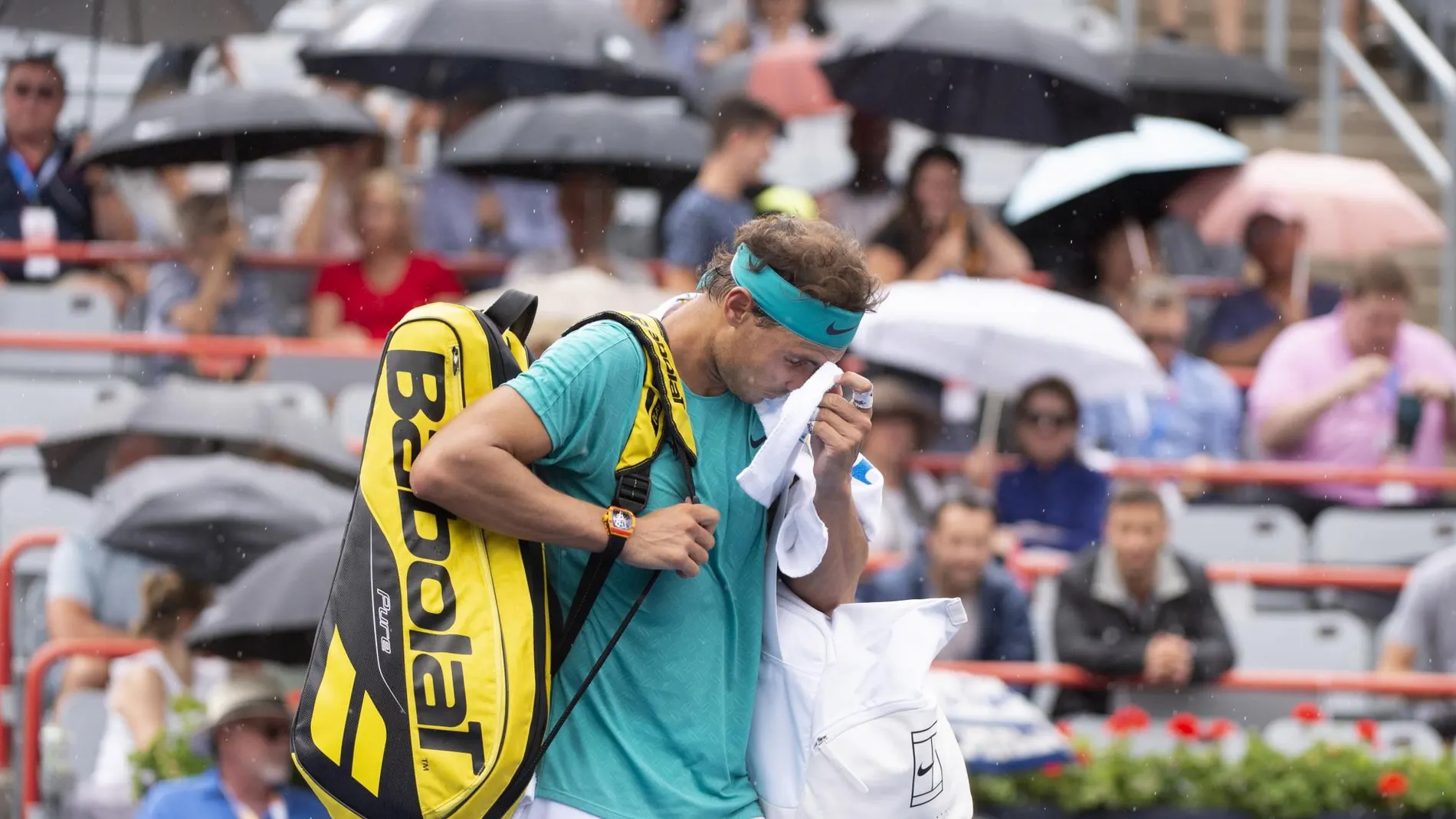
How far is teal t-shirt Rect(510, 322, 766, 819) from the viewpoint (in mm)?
3605

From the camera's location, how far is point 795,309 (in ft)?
11.9

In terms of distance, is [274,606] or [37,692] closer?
[274,606]

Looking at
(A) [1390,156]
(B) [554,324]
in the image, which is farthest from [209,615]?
(A) [1390,156]

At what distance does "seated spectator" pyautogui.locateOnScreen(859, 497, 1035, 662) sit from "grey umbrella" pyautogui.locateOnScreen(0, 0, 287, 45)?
3888mm

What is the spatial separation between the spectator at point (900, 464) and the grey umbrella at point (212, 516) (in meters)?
2.21

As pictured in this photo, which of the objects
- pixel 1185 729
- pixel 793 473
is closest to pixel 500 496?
pixel 793 473

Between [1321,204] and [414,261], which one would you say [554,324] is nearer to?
[414,261]

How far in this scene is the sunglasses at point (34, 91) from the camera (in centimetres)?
1030

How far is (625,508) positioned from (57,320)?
22.1ft

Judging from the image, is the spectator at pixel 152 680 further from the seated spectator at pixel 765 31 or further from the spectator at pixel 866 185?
the seated spectator at pixel 765 31

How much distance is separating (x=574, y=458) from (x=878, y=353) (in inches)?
239

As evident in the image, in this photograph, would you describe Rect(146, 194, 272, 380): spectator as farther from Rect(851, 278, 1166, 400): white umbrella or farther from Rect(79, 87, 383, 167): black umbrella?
Rect(851, 278, 1166, 400): white umbrella

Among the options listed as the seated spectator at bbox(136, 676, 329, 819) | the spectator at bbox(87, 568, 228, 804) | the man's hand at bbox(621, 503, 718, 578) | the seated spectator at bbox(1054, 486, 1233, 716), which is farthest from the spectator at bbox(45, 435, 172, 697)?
the man's hand at bbox(621, 503, 718, 578)

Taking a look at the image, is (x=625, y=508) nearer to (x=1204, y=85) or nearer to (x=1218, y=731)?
(x=1218, y=731)
